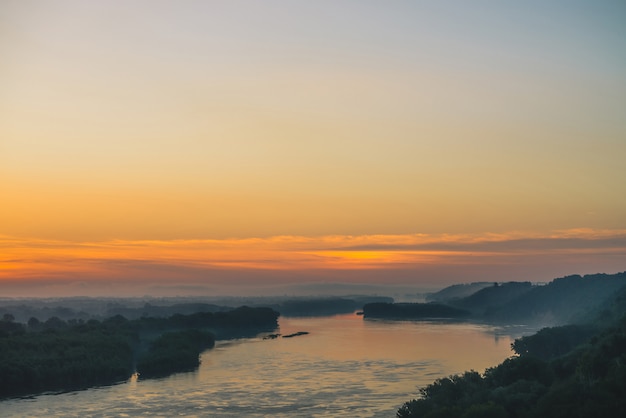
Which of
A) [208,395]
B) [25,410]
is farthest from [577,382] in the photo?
[25,410]

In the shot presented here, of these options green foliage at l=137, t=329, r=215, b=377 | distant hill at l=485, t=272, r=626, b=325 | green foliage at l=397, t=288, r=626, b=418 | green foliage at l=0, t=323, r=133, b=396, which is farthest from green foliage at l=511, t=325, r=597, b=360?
distant hill at l=485, t=272, r=626, b=325

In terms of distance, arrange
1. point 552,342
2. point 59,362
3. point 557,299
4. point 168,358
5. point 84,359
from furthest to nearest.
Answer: point 557,299, point 552,342, point 168,358, point 84,359, point 59,362

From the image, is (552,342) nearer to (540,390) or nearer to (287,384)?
(287,384)

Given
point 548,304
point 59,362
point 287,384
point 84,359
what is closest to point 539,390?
point 287,384

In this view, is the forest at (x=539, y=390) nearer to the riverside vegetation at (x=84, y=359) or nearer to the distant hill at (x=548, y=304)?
the riverside vegetation at (x=84, y=359)

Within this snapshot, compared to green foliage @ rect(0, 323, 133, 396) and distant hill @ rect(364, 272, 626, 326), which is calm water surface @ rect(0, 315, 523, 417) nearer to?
green foliage @ rect(0, 323, 133, 396)

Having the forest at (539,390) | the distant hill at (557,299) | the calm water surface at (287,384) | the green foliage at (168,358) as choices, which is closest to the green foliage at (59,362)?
the green foliage at (168,358)

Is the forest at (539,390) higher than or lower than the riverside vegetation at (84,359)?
higher

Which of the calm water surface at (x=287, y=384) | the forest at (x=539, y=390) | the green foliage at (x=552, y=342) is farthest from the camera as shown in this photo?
the green foliage at (x=552, y=342)

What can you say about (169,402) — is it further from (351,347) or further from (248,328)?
(248,328)
